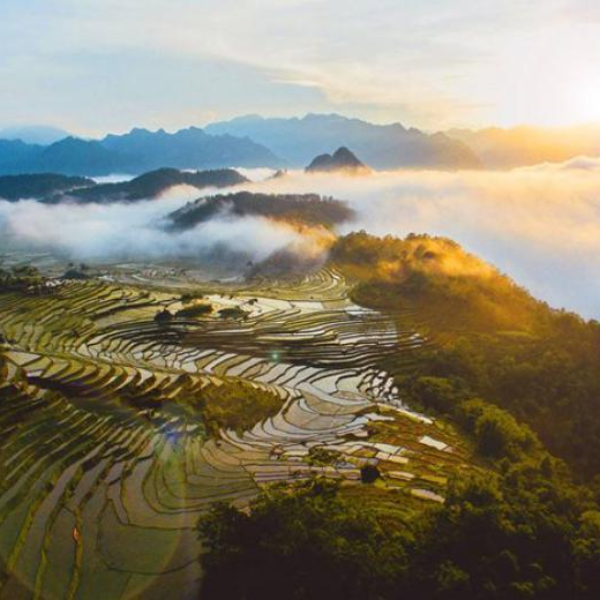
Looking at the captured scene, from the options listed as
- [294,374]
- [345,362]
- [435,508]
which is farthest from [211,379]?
[435,508]

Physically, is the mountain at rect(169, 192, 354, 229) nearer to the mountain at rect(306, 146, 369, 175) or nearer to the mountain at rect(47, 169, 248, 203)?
the mountain at rect(47, 169, 248, 203)

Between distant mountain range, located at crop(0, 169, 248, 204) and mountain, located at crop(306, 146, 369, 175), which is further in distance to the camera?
mountain, located at crop(306, 146, 369, 175)

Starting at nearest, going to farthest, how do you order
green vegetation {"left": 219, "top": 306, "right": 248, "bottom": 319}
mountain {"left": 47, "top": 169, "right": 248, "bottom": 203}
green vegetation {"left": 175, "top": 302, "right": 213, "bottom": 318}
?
green vegetation {"left": 175, "top": 302, "right": 213, "bottom": 318} → green vegetation {"left": 219, "top": 306, "right": 248, "bottom": 319} → mountain {"left": 47, "top": 169, "right": 248, "bottom": 203}

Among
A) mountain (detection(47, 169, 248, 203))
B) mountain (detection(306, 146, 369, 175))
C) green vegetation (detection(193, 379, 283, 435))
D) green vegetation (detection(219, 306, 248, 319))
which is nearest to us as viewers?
green vegetation (detection(193, 379, 283, 435))

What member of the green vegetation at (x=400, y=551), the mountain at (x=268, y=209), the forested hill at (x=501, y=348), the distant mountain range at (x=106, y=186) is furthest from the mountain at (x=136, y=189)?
the green vegetation at (x=400, y=551)

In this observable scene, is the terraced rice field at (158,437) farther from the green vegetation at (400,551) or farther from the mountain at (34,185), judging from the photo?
the mountain at (34,185)

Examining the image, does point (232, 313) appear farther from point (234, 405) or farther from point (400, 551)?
point (400, 551)

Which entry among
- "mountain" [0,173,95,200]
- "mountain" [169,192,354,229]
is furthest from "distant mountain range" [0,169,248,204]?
"mountain" [169,192,354,229]

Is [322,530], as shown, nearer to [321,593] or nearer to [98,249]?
[321,593]

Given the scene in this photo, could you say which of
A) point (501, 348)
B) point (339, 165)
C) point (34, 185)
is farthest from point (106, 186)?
point (501, 348)
